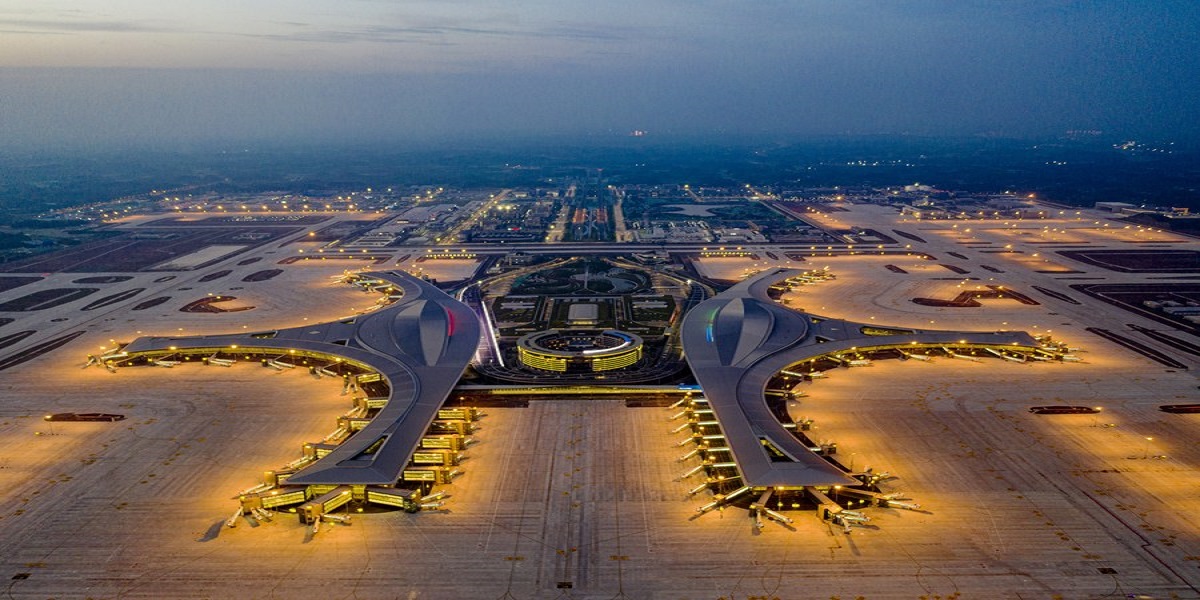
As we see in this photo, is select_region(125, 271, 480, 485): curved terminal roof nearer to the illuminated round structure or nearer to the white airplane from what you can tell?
the illuminated round structure

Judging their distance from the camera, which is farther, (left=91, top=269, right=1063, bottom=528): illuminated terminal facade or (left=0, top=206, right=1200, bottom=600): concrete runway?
(left=91, top=269, right=1063, bottom=528): illuminated terminal facade

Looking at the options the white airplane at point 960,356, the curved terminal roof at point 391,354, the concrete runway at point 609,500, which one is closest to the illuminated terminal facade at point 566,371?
the curved terminal roof at point 391,354

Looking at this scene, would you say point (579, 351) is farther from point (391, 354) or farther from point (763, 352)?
point (391, 354)

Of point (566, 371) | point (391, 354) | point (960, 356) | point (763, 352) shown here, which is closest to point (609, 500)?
point (566, 371)

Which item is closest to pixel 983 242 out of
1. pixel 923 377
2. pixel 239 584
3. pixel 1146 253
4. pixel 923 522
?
pixel 1146 253

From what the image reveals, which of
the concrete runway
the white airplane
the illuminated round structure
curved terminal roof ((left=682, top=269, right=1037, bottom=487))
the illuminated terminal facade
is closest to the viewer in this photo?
the concrete runway

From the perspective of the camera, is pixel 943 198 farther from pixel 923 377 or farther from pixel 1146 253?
pixel 923 377

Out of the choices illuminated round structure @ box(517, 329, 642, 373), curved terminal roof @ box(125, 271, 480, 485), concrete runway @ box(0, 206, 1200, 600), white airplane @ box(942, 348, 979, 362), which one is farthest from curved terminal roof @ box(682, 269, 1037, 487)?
curved terminal roof @ box(125, 271, 480, 485)

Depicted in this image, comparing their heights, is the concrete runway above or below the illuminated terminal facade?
below
